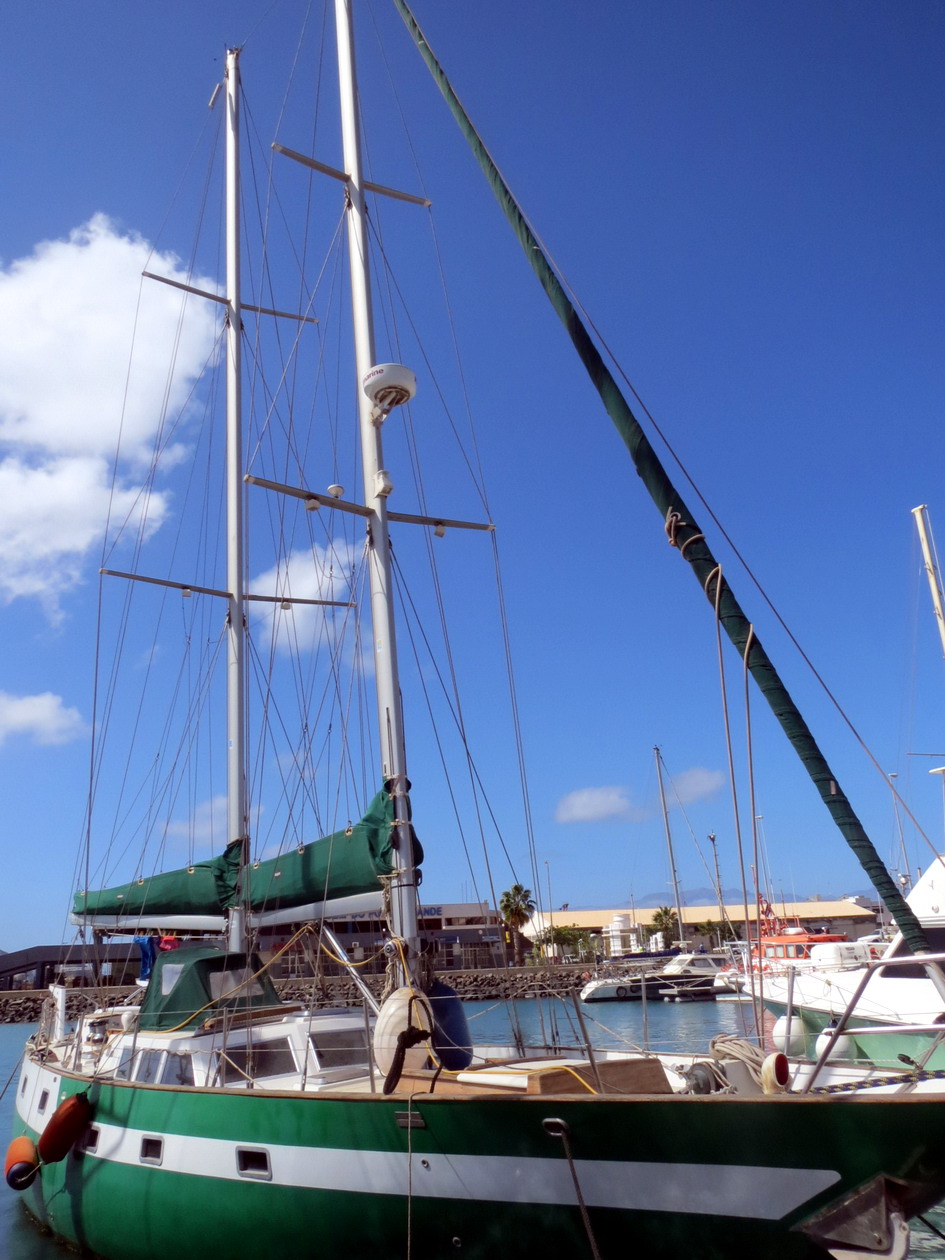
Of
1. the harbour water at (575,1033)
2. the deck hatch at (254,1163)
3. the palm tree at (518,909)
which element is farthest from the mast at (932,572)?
the palm tree at (518,909)

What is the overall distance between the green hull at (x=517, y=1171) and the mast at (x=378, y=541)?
2.01 metres

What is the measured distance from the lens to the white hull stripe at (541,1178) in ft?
21.0

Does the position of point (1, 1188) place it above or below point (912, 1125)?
below

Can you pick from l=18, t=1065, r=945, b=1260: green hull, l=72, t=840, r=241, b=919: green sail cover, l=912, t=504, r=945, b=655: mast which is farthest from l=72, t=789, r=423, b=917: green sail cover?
l=912, t=504, r=945, b=655: mast

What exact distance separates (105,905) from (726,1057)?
11060mm

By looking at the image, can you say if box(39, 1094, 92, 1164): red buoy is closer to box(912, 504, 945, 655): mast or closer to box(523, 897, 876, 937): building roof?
box(912, 504, 945, 655): mast

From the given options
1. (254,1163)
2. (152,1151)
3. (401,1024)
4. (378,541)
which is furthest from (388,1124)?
(378,541)

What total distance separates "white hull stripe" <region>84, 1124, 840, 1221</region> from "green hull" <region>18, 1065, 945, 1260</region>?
11mm

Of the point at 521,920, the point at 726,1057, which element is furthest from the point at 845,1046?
the point at 521,920

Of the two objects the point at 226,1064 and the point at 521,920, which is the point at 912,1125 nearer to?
the point at 226,1064

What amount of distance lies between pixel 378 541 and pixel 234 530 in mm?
9004

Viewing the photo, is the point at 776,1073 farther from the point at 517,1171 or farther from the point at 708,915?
the point at 708,915

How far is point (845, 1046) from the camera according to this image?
18000 mm

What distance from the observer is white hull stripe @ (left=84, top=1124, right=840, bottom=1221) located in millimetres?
6395
